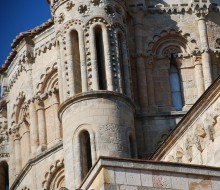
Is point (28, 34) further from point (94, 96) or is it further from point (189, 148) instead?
point (189, 148)

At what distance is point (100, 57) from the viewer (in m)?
32.5

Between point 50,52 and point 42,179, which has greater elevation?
point 50,52

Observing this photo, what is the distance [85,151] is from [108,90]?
5.29ft

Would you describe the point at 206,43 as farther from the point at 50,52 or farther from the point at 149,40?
the point at 50,52

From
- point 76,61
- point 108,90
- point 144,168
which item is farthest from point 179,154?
point 144,168

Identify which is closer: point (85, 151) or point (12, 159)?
point (85, 151)

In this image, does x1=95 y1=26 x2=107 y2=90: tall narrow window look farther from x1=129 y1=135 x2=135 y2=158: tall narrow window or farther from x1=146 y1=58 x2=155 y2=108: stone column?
x1=146 y1=58 x2=155 y2=108: stone column

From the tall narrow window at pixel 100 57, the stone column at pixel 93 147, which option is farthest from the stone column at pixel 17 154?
the stone column at pixel 93 147

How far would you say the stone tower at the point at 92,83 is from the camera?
31.0 meters

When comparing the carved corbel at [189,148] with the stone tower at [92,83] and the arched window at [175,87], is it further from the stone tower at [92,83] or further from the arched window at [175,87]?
the arched window at [175,87]

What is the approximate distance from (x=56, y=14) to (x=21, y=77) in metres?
3.81

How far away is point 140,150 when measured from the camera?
32.8 meters

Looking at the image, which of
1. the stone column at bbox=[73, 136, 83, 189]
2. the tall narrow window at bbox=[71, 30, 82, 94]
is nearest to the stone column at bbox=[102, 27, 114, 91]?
the tall narrow window at bbox=[71, 30, 82, 94]

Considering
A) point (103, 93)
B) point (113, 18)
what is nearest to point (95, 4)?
point (113, 18)
